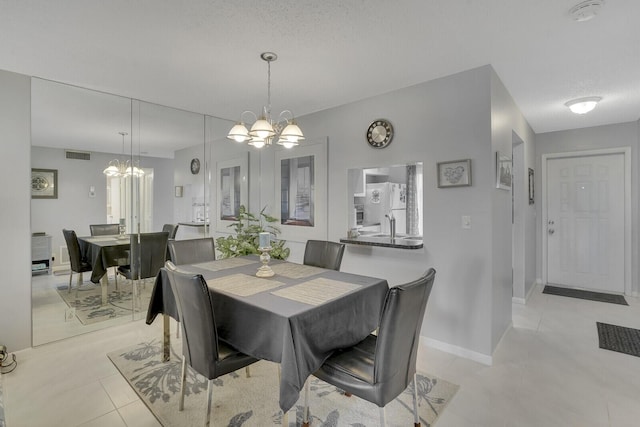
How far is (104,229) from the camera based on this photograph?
3414 mm

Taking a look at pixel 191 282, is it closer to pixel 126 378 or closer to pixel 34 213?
pixel 126 378

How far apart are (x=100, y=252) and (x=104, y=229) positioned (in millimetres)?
255

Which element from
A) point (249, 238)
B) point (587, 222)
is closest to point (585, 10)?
point (249, 238)

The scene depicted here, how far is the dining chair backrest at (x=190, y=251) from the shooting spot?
9.59ft

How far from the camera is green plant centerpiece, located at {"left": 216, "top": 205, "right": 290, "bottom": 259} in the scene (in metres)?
4.10

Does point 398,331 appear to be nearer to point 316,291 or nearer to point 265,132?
point 316,291

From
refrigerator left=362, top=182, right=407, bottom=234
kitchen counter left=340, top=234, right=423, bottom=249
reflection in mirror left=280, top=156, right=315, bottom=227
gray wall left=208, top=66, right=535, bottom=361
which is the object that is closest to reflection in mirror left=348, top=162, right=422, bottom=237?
refrigerator left=362, top=182, right=407, bottom=234

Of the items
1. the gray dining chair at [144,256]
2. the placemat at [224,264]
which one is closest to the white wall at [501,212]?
the placemat at [224,264]

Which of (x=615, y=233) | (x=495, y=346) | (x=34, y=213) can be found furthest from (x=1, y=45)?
(x=615, y=233)

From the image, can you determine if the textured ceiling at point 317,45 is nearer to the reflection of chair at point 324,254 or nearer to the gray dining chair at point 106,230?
the gray dining chair at point 106,230

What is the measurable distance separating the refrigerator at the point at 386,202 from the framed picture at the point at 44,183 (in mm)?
3262

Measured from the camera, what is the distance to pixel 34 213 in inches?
114

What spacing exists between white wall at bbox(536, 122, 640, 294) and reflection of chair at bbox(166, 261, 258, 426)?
5335mm

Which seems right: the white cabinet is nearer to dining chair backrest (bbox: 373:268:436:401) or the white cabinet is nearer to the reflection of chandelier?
the reflection of chandelier
